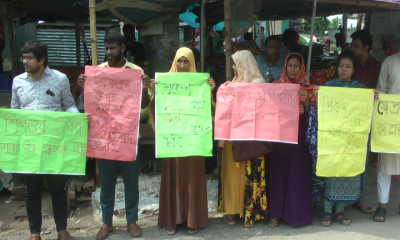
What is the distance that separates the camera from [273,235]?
3.66 m

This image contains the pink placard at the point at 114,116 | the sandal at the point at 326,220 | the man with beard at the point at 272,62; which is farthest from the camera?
the man with beard at the point at 272,62

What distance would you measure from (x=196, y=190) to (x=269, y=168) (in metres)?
0.85

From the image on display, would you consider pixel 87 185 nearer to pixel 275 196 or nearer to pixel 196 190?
pixel 196 190

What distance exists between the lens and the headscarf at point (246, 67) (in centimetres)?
357

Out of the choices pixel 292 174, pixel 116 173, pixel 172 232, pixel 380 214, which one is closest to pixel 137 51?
pixel 116 173

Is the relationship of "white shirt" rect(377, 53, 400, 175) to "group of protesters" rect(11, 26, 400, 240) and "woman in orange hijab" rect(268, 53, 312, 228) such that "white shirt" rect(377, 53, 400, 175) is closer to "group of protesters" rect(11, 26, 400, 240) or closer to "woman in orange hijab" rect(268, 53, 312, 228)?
"group of protesters" rect(11, 26, 400, 240)

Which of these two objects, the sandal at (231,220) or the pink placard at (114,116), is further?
the sandal at (231,220)

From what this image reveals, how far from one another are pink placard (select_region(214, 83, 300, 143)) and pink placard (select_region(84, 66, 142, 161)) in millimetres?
815

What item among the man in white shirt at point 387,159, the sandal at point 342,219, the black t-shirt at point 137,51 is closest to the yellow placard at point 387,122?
the man in white shirt at point 387,159

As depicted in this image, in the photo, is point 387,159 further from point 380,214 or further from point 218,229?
point 218,229

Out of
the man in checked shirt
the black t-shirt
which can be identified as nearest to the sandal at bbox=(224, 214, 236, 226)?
the man in checked shirt

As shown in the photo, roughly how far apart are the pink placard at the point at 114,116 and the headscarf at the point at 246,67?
3.29 ft

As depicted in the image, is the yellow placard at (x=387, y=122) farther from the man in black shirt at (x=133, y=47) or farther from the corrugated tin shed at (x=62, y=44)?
the corrugated tin shed at (x=62, y=44)

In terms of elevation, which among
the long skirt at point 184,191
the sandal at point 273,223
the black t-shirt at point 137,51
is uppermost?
the black t-shirt at point 137,51
